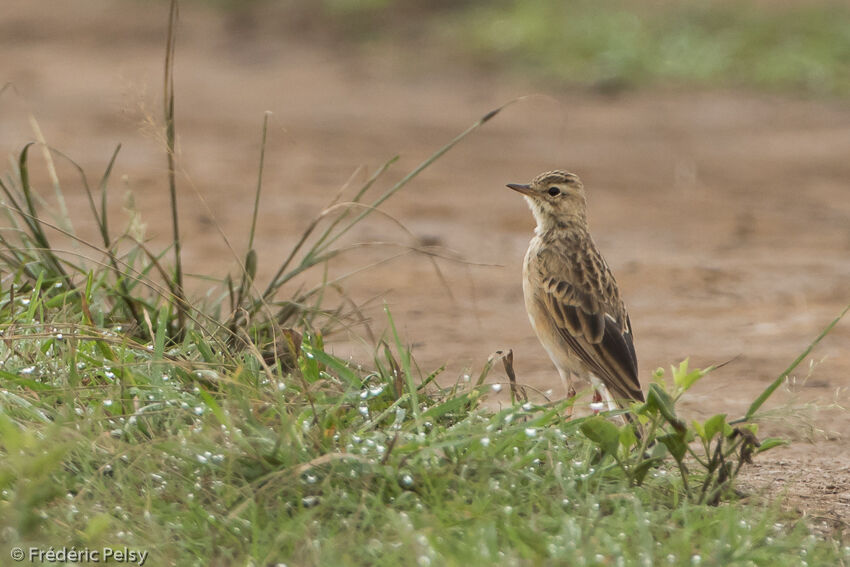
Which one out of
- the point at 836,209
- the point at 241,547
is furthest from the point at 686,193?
the point at 241,547

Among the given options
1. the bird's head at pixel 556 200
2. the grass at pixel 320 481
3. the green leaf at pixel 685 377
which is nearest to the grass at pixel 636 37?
the bird's head at pixel 556 200

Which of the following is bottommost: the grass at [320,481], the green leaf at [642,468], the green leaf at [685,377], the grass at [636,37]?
the grass at [320,481]

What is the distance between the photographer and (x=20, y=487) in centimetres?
378

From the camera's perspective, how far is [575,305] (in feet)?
18.5

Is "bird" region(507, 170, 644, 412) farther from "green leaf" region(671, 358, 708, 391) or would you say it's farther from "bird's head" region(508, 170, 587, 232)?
"green leaf" region(671, 358, 708, 391)

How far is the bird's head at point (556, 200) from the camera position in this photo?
6234 mm

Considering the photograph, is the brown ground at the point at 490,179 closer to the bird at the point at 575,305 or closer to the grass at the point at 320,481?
the bird at the point at 575,305

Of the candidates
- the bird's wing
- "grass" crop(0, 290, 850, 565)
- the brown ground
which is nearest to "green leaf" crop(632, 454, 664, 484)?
"grass" crop(0, 290, 850, 565)

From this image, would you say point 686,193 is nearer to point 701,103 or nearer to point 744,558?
point 701,103

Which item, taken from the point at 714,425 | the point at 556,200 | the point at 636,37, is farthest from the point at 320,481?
the point at 636,37

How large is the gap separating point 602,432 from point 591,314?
124 centimetres

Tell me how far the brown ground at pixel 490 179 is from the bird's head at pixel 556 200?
2.52 ft

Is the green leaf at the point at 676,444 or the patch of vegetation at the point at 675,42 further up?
the patch of vegetation at the point at 675,42

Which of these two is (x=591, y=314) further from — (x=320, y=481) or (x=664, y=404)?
(x=320, y=481)
